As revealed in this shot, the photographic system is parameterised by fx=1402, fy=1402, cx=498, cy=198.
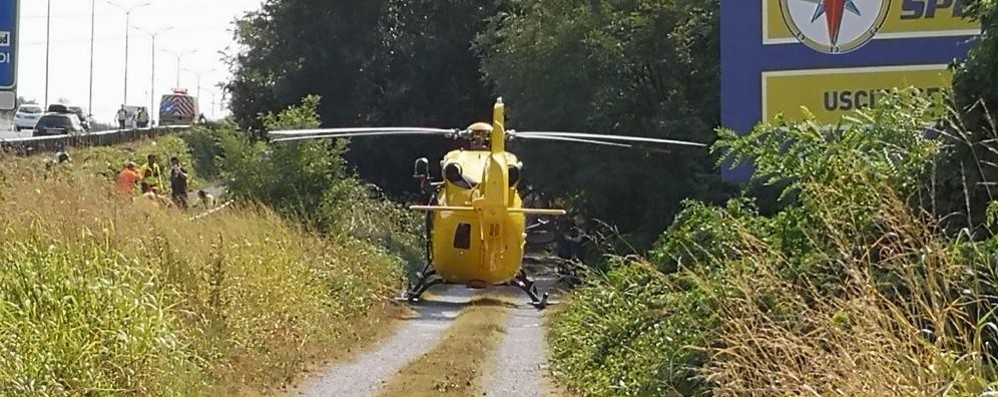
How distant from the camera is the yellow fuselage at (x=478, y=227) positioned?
20766mm

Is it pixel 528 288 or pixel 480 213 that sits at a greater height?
pixel 480 213

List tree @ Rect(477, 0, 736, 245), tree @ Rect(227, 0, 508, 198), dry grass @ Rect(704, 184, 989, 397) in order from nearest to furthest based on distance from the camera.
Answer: dry grass @ Rect(704, 184, 989, 397) → tree @ Rect(477, 0, 736, 245) → tree @ Rect(227, 0, 508, 198)

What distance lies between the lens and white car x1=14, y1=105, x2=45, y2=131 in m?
57.1

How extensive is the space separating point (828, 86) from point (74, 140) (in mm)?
16593

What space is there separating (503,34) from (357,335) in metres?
16.5

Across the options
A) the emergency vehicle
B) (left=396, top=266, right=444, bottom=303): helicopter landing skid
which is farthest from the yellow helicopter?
the emergency vehicle

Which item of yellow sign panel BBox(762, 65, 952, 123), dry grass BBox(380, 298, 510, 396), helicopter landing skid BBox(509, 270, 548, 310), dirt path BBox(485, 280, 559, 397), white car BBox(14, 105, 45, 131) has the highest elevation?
white car BBox(14, 105, 45, 131)

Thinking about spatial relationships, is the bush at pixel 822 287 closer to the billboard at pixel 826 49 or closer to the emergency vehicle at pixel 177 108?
the billboard at pixel 826 49

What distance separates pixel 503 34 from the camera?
33344 mm

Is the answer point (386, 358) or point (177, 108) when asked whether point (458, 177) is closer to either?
point (386, 358)

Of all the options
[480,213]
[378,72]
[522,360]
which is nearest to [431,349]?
[522,360]

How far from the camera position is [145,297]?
34.1 ft

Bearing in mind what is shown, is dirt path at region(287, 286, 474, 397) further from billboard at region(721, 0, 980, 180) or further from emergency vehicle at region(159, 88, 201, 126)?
emergency vehicle at region(159, 88, 201, 126)

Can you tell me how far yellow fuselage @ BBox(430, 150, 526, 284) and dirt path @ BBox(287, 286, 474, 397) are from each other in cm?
92
